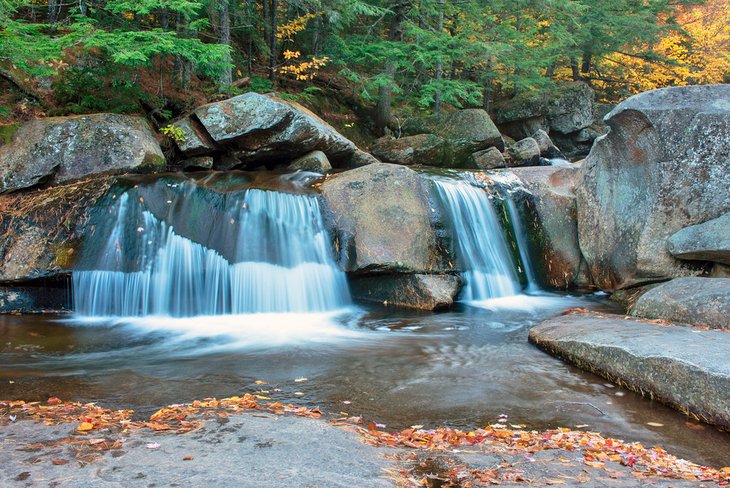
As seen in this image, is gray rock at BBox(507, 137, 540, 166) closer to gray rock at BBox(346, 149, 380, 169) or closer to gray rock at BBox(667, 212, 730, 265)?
gray rock at BBox(346, 149, 380, 169)

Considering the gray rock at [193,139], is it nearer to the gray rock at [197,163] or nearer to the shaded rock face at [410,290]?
the gray rock at [197,163]

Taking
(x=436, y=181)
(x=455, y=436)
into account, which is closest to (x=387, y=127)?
(x=436, y=181)

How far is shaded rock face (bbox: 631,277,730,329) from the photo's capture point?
627 cm

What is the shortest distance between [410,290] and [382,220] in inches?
51.2

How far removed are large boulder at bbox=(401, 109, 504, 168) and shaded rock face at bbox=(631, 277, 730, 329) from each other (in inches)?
342

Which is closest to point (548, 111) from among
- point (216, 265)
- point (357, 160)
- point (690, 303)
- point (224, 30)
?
point (357, 160)

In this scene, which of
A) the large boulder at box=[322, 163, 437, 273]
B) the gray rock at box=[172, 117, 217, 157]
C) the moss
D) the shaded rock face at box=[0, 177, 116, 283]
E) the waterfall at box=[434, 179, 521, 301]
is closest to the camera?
the shaded rock face at box=[0, 177, 116, 283]

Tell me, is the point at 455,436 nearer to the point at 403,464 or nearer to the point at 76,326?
the point at 403,464

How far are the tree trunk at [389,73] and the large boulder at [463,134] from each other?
1.35m

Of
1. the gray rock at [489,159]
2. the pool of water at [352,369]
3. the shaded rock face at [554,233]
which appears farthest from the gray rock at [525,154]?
the pool of water at [352,369]

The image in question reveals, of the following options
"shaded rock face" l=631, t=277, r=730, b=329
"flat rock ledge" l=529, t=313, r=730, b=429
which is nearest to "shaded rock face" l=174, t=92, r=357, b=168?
"flat rock ledge" l=529, t=313, r=730, b=429

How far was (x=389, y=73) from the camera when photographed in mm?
15172

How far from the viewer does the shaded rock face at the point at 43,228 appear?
27.0 ft

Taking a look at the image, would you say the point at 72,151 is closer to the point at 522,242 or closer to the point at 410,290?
the point at 410,290
